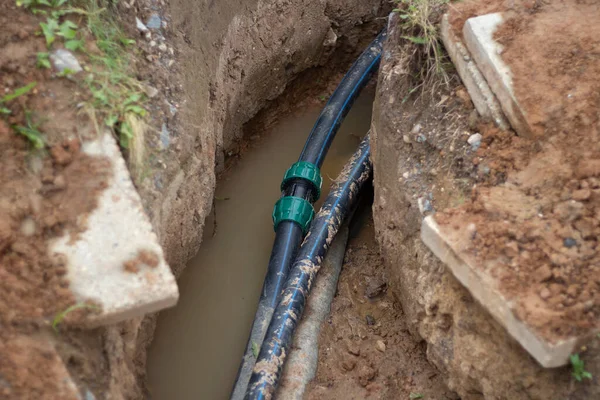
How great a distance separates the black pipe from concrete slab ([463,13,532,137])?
1109 mm

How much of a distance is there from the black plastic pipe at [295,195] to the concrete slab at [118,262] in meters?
0.96

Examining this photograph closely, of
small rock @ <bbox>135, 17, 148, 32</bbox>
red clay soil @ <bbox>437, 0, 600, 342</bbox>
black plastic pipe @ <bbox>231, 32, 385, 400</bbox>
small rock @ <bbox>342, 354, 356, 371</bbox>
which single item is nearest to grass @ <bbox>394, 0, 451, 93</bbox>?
red clay soil @ <bbox>437, 0, 600, 342</bbox>

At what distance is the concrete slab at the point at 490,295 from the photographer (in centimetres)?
196

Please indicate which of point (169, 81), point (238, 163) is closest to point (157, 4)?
point (169, 81)

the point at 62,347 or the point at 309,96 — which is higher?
the point at 62,347

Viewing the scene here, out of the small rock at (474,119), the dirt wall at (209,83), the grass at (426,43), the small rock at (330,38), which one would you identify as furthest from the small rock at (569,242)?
the small rock at (330,38)

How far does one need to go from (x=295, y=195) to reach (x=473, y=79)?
1.29 metres

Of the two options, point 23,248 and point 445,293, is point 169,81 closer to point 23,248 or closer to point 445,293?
point 23,248

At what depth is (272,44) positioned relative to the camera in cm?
387

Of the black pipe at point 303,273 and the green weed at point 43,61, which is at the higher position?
the green weed at point 43,61

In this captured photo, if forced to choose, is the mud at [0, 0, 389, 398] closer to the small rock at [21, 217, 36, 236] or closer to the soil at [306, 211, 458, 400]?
the small rock at [21, 217, 36, 236]

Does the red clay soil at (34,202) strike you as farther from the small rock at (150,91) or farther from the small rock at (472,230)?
the small rock at (472,230)

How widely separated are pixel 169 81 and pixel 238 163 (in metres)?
1.19

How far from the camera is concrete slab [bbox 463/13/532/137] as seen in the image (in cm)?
239
